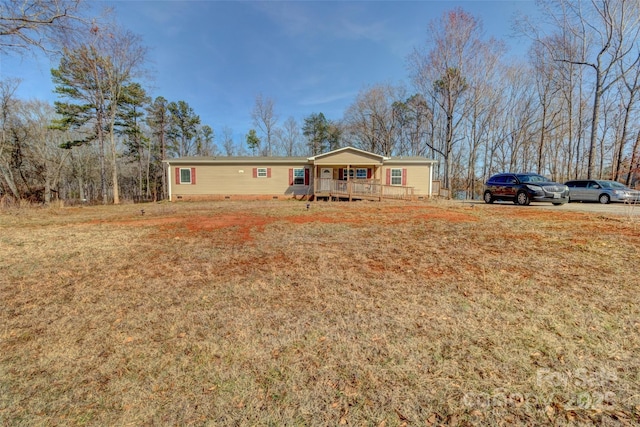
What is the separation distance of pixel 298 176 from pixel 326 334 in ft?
56.8

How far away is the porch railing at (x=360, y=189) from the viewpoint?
1647 centimetres

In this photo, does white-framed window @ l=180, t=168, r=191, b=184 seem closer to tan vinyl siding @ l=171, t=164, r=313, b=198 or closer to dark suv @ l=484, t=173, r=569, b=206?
tan vinyl siding @ l=171, t=164, r=313, b=198

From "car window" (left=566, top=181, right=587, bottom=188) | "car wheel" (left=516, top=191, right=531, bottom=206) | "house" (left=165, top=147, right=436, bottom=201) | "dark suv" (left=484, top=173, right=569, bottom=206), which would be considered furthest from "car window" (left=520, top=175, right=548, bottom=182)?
"house" (left=165, top=147, right=436, bottom=201)

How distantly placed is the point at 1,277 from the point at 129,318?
2909 millimetres

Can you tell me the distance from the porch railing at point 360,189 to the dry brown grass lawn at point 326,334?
1119 cm

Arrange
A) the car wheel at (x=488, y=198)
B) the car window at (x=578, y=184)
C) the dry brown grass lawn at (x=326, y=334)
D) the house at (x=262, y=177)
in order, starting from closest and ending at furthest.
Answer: the dry brown grass lawn at (x=326, y=334) < the car wheel at (x=488, y=198) < the car window at (x=578, y=184) < the house at (x=262, y=177)

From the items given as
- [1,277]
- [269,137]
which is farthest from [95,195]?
[1,277]

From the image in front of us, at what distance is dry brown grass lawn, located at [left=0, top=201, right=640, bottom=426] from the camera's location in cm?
179

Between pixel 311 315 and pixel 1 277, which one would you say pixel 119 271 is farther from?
pixel 311 315

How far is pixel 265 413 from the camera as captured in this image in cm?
174

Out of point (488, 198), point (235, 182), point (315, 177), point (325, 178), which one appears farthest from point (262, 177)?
point (488, 198)

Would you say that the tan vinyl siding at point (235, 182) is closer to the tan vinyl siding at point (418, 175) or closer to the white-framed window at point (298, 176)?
the white-framed window at point (298, 176)

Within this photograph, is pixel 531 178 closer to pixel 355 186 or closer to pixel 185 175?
pixel 355 186

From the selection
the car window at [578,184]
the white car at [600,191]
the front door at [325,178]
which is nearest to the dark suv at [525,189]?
the white car at [600,191]
